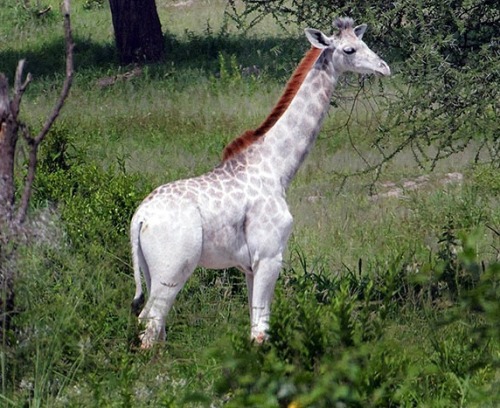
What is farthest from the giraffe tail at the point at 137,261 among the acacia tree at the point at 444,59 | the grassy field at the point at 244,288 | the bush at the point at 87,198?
the acacia tree at the point at 444,59

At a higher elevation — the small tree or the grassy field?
the small tree

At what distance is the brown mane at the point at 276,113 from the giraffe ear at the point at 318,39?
0.27 feet

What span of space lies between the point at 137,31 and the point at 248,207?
Answer: 52.9 ft

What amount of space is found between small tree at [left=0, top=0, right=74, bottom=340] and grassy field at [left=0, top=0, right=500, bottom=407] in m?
0.12

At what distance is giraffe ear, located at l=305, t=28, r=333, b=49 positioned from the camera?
796cm

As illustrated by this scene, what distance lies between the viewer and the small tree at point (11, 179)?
21.9ft

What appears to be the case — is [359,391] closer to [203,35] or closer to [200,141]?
[200,141]

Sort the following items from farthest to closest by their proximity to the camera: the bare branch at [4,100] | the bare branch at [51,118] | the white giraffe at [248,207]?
the white giraffe at [248,207] < the bare branch at [4,100] < the bare branch at [51,118]

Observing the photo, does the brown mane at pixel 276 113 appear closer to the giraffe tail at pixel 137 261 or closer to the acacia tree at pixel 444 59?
the giraffe tail at pixel 137 261

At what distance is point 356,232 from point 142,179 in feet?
7.03

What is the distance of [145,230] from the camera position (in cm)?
732

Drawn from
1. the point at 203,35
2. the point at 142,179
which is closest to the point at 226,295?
the point at 142,179

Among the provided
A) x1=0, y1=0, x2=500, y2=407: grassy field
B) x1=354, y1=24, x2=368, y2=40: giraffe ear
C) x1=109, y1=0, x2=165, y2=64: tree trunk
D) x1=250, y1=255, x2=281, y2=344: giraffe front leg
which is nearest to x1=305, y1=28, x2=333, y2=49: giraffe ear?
x1=354, y1=24, x2=368, y2=40: giraffe ear

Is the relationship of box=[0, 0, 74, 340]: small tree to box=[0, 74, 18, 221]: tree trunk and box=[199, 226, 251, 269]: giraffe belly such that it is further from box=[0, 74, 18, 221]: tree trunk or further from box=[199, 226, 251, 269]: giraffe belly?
box=[199, 226, 251, 269]: giraffe belly
